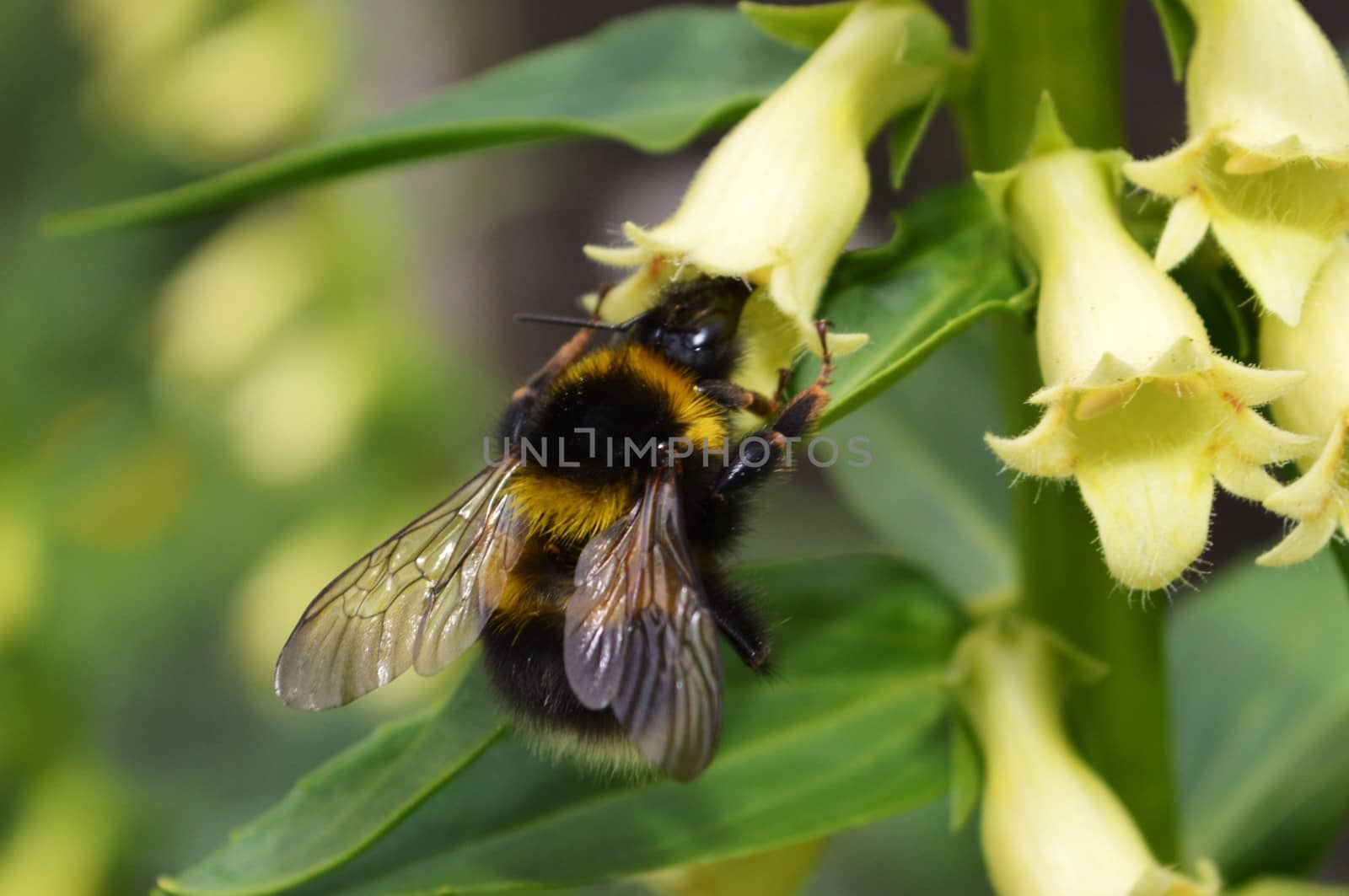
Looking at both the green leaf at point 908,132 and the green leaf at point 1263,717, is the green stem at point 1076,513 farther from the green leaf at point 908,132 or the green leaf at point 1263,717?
the green leaf at point 1263,717

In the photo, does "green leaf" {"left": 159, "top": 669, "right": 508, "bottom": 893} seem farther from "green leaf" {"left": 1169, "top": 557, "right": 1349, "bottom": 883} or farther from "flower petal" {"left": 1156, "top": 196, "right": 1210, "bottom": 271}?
"green leaf" {"left": 1169, "top": 557, "right": 1349, "bottom": 883}

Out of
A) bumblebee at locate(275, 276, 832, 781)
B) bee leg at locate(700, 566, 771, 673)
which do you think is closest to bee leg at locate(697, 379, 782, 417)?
bumblebee at locate(275, 276, 832, 781)

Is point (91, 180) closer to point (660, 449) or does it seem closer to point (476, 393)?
point (476, 393)

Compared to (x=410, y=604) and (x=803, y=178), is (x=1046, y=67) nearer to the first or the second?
(x=803, y=178)

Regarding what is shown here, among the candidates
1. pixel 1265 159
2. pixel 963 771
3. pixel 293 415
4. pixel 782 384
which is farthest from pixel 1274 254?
pixel 293 415

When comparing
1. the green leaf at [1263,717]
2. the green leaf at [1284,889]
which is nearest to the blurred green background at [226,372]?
the green leaf at [1263,717]

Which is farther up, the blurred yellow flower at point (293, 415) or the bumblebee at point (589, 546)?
the bumblebee at point (589, 546)
